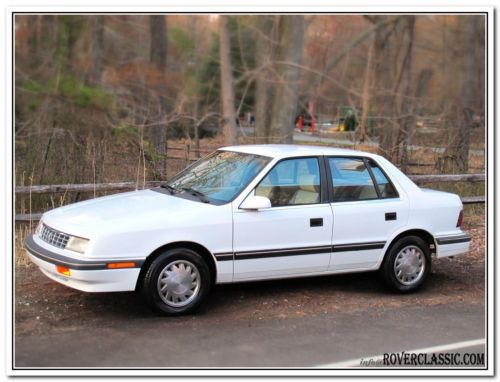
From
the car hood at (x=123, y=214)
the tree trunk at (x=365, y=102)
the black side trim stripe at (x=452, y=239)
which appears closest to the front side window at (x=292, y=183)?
the car hood at (x=123, y=214)

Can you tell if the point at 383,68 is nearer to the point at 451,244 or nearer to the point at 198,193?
the point at 451,244

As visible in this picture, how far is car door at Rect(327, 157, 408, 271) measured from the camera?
6.85m

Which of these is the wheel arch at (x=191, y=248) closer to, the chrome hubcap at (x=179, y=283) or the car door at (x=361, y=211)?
the chrome hubcap at (x=179, y=283)

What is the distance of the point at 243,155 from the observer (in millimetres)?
7133

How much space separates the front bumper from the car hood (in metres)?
0.26

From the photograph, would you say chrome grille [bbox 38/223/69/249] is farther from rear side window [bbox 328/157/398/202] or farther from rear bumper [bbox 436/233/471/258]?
rear bumper [bbox 436/233/471/258]

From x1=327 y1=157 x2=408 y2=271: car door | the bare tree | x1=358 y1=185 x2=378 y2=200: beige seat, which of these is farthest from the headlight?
the bare tree

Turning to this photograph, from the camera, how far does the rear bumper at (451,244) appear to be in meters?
7.44

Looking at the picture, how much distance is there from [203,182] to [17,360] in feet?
8.90

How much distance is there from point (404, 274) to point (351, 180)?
3.95 ft

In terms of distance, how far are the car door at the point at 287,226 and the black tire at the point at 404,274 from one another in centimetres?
79

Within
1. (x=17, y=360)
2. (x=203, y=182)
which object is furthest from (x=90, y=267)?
(x=203, y=182)

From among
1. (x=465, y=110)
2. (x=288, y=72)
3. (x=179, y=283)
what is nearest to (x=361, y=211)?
(x=179, y=283)
